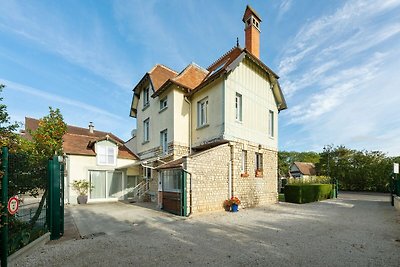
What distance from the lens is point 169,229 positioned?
25.4ft

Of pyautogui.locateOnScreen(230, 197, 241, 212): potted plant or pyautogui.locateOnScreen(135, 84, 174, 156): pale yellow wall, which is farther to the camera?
pyautogui.locateOnScreen(135, 84, 174, 156): pale yellow wall

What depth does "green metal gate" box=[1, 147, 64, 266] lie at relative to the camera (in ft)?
17.5

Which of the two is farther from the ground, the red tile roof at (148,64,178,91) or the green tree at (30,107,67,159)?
the red tile roof at (148,64,178,91)

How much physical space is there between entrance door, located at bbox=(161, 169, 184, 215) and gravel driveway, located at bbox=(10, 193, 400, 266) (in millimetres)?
1372

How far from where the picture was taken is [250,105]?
45.9 ft

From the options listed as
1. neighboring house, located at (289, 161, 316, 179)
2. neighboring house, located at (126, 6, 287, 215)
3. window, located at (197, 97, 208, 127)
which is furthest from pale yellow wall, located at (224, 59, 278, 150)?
neighboring house, located at (289, 161, 316, 179)

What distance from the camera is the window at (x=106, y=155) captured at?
17.0 metres

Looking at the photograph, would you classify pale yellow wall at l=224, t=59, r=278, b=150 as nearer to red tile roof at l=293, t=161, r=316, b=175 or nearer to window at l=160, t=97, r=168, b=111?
window at l=160, t=97, r=168, b=111

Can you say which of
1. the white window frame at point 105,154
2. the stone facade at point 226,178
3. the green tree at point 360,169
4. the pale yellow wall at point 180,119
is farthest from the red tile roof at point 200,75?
the green tree at point 360,169

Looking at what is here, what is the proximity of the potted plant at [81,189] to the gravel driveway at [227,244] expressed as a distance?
7310 mm

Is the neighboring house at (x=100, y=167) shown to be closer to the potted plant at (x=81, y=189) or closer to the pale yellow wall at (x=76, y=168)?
the pale yellow wall at (x=76, y=168)

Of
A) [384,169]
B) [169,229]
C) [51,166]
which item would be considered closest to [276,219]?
[169,229]

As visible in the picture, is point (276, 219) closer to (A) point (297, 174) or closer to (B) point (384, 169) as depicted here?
(B) point (384, 169)

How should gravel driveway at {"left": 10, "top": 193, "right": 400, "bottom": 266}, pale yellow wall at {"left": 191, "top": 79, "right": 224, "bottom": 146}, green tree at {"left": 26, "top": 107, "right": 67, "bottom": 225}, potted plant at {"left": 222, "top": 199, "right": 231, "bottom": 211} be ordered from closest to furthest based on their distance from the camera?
gravel driveway at {"left": 10, "top": 193, "right": 400, "bottom": 266}, green tree at {"left": 26, "top": 107, "right": 67, "bottom": 225}, potted plant at {"left": 222, "top": 199, "right": 231, "bottom": 211}, pale yellow wall at {"left": 191, "top": 79, "right": 224, "bottom": 146}
